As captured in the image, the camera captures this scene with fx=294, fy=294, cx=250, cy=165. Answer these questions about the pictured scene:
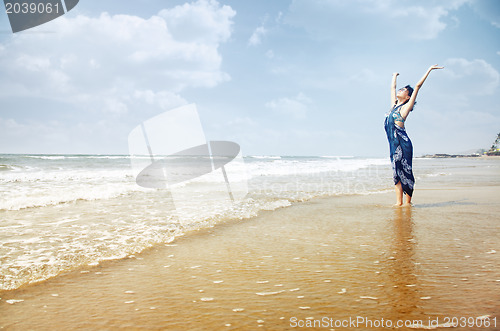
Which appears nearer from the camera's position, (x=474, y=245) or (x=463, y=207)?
(x=474, y=245)

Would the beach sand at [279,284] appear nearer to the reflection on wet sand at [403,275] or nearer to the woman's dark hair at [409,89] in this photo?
the reflection on wet sand at [403,275]

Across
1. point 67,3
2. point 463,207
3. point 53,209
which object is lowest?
point 463,207

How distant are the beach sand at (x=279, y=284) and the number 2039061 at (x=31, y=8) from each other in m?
6.83

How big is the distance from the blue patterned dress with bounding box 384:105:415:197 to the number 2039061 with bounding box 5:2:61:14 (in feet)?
26.1

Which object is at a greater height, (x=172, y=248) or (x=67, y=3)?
(x=67, y=3)

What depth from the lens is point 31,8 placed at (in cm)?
711

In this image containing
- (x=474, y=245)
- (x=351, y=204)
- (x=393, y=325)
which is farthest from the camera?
(x=351, y=204)

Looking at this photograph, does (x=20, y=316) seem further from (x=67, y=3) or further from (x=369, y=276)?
(x=67, y=3)

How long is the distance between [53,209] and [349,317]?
6.01 meters

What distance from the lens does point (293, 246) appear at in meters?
3.19

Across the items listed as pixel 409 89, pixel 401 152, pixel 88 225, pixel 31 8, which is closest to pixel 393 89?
pixel 409 89

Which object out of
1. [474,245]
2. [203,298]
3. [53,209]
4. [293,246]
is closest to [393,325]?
[203,298]

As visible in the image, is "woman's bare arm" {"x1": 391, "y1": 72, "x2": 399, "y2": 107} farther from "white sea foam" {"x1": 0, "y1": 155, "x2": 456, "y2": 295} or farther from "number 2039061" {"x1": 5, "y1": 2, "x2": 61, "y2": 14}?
"number 2039061" {"x1": 5, "y1": 2, "x2": 61, "y2": 14}

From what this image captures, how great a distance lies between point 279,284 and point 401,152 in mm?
4746
